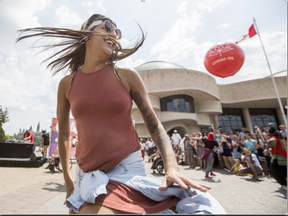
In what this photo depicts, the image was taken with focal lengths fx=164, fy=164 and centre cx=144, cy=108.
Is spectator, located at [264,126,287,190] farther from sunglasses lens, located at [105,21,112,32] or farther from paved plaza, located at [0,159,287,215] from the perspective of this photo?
sunglasses lens, located at [105,21,112,32]

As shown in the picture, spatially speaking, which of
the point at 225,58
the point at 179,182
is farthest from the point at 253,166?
the point at 179,182

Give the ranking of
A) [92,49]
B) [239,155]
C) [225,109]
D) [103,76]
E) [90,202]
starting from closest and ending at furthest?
[90,202]
[103,76]
[92,49]
[239,155]
[225,109]

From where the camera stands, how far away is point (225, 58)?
8508mm

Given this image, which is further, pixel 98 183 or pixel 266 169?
pixel 266 169

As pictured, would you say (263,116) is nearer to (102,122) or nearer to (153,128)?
(153,128)

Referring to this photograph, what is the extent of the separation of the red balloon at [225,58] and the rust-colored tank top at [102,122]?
886cm

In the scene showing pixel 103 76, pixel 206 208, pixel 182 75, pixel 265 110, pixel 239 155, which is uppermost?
pixel 182 75

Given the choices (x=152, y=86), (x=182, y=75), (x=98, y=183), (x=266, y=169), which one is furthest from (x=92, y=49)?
(x=182, y=75)

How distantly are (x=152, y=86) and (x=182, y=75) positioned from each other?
17.6 ft

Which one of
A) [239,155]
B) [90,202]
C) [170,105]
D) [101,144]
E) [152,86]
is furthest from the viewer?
[170,105]

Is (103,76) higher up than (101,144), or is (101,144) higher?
(103,76)

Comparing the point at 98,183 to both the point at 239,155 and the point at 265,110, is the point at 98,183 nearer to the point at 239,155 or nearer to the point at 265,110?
the point at 239,155

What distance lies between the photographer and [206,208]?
0.67 meters

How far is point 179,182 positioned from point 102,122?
555 millimetres
